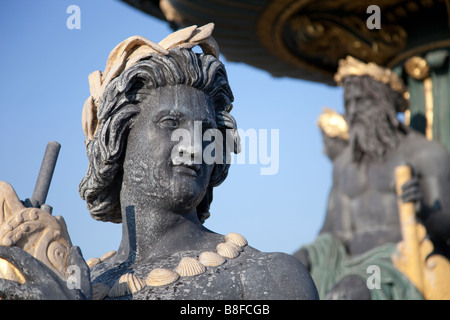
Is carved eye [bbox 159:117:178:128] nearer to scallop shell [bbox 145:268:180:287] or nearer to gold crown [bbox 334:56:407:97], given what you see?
scallop shell [bbox 145:268:180:287]

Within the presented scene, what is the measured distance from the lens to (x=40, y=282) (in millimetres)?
3186

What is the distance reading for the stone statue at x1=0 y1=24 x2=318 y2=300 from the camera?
355 cm

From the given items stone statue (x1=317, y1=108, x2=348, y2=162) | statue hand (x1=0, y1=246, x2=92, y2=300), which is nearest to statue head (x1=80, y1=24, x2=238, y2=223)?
statue hand (x1=0, y1=246, x2=92, y2=300)

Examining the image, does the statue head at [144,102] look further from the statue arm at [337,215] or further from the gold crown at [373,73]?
the gold crown at [373,73]

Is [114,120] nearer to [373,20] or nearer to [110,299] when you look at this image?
[110,299]

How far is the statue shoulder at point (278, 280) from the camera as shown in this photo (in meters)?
3.47

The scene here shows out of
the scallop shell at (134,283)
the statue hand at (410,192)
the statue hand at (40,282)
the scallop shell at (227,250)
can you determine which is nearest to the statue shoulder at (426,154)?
the statue hand at (410,192)

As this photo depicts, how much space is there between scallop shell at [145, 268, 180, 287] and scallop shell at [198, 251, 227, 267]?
0.41 feet

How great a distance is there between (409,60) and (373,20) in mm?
704

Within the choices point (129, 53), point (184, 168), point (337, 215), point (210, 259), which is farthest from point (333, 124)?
point (210, 259)

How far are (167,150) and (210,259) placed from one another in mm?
468

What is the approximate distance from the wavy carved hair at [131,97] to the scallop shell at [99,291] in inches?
21.4

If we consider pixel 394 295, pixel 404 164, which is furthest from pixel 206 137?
pixel 404 164

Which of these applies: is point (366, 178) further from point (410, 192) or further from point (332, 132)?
point (332, 132)
